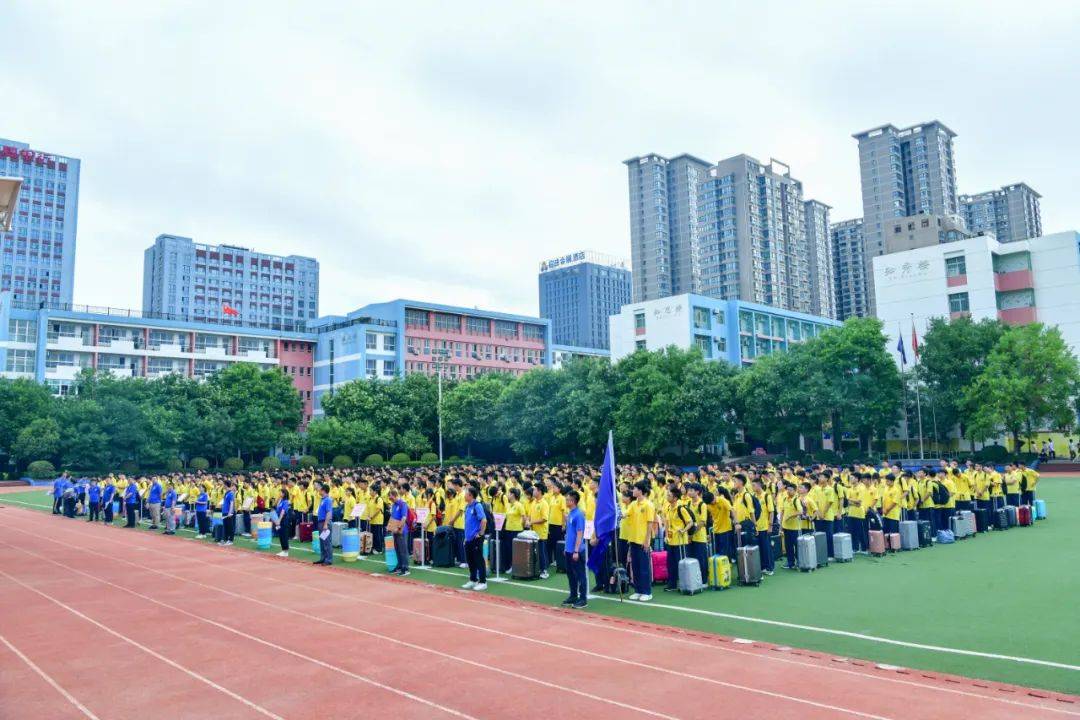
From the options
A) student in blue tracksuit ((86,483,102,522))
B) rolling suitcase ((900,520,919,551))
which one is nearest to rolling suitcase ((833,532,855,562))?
rolling suitcase ((900,520,919,551))

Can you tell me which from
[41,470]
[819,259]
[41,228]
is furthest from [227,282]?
[819,259]

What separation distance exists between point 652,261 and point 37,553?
109 meters

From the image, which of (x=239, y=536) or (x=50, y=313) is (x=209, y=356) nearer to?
(x=50, y=313)

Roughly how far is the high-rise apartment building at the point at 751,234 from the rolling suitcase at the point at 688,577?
9658cm

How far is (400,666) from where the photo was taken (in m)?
7.91

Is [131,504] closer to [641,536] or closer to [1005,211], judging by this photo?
[641,536]

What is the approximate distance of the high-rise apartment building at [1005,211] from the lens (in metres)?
110

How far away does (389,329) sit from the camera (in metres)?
74.9

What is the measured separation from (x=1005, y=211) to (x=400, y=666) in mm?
128148

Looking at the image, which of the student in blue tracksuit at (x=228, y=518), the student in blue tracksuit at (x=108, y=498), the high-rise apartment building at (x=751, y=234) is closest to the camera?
the student in blue tracksuit at (x=228, y=518)

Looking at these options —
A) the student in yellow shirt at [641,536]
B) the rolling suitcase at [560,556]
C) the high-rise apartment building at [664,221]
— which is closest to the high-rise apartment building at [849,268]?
the high-rise apartment building at [664,221]

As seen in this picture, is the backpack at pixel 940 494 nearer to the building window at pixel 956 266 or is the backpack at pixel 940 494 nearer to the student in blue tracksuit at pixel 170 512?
the student in blue tracksuit at pixel 170 512

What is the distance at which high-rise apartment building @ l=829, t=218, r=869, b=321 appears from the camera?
4966 inches

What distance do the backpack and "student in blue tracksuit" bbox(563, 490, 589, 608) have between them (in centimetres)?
967
